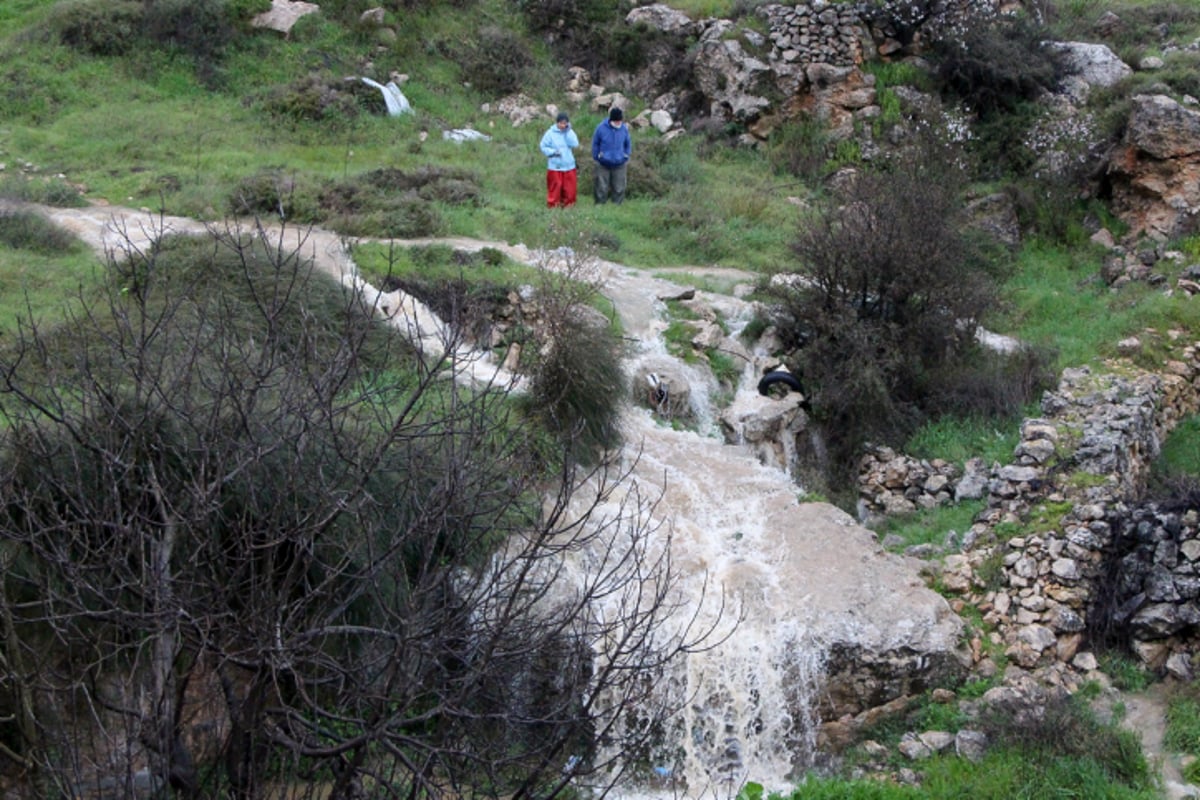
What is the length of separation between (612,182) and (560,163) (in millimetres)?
1083

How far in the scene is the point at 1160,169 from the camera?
16672 mm

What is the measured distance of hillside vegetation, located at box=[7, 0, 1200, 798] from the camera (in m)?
6.28

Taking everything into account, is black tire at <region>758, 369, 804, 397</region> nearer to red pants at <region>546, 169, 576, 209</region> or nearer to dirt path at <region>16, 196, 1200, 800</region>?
dirt path at <region>16, 196, 1200, 800</region>

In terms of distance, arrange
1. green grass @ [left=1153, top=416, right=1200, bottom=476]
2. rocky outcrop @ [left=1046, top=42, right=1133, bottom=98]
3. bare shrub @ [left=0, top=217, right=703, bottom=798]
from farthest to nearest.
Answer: rocky outcrop @ [left=1046, top=42, right=1133, bottom=98], green grass @ [left=1153, top=416, right=1200, bottom=476], bare shrub @ [left=0, top=217, right=703, bottom=798]

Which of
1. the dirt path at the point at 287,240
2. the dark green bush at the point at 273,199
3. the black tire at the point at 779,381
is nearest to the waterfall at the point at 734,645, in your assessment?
the black tire at the point at 779,381

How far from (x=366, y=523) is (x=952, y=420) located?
8152 millimetres

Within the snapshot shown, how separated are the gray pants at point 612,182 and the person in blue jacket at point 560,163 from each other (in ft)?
1.54

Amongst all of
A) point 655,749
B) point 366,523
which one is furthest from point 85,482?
point 655,749

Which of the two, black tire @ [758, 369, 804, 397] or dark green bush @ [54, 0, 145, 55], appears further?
dark green bush @ [54, 0, 145, 55]

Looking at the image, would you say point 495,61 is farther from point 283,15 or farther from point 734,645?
point 734,645

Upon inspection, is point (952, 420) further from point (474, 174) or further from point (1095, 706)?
point (474, 174)

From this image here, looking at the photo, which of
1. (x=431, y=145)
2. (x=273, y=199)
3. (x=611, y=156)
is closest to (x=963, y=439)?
(x=611, y=156)

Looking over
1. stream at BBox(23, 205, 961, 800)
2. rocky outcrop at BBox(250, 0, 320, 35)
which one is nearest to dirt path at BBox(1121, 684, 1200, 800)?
stream at BBox(23, 205, 961, 800)

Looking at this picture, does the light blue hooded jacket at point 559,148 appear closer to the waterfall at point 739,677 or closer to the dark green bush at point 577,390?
the dark green bush at point 577,390
